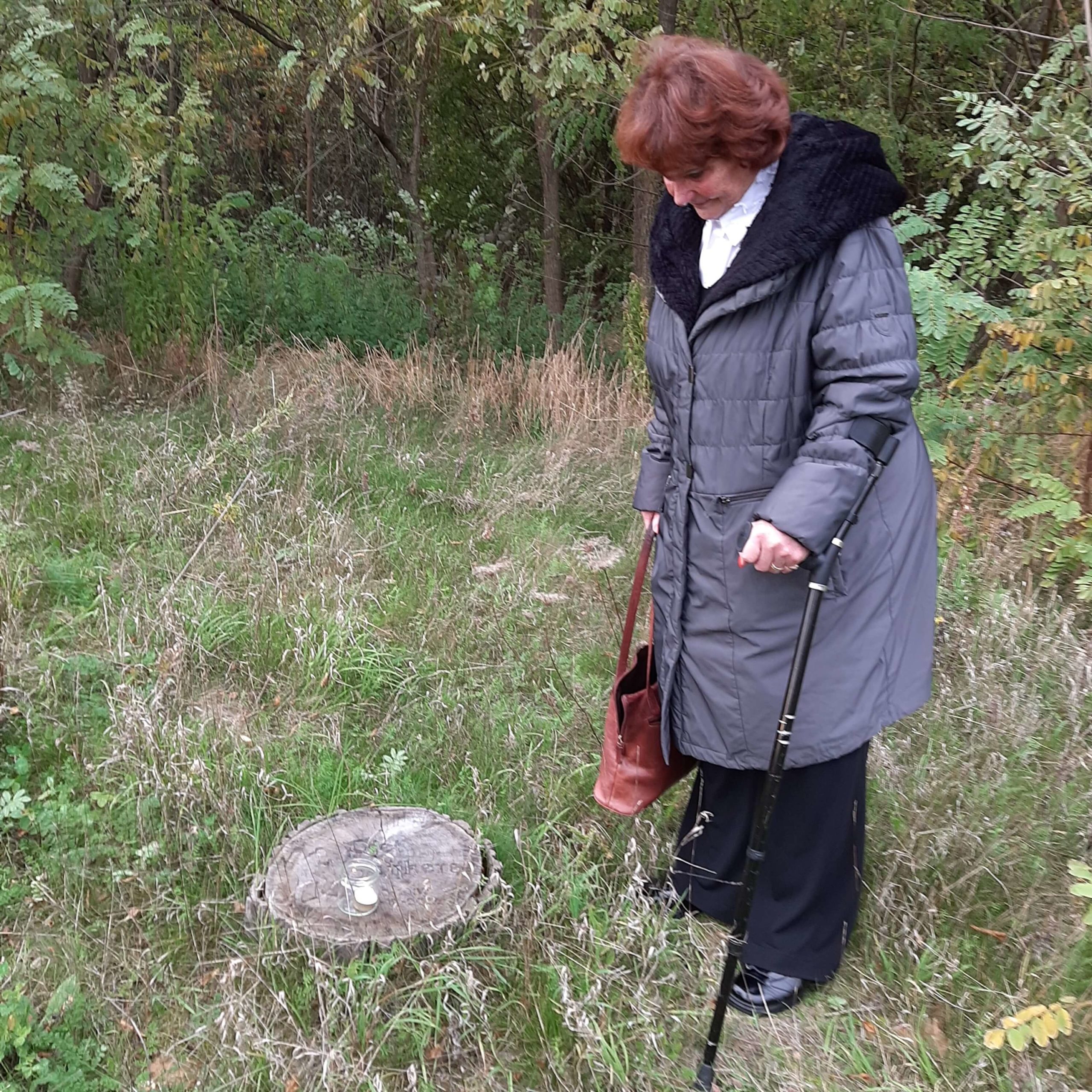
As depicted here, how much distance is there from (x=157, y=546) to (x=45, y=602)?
0.52 meters

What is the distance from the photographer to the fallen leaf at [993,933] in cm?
227

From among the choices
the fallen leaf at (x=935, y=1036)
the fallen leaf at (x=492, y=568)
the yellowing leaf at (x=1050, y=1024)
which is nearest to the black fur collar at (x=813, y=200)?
the yellowing leaf at (x=1050, y=1024)

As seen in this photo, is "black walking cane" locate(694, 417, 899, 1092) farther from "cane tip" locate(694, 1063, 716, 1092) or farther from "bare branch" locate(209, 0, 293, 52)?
"bare branch" locate(209, 0, 293, 52)

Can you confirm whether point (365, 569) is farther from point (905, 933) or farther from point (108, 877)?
point (905, 933)

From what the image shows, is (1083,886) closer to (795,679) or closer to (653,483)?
(795,679)

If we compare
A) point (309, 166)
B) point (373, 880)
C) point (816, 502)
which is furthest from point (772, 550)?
point (309, 166)

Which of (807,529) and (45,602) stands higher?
(807,529)

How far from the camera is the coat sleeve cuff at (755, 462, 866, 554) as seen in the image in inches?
68.7

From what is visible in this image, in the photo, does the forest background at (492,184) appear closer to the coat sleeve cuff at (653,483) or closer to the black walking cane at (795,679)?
the coat sleeve cuff at (653,483)

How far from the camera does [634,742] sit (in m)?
2.24

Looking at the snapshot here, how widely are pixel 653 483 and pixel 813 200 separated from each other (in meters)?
0.78

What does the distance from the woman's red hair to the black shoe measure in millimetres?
1798

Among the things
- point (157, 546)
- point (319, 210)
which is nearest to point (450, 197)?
point (319, 210)

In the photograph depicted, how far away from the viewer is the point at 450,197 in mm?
9984
